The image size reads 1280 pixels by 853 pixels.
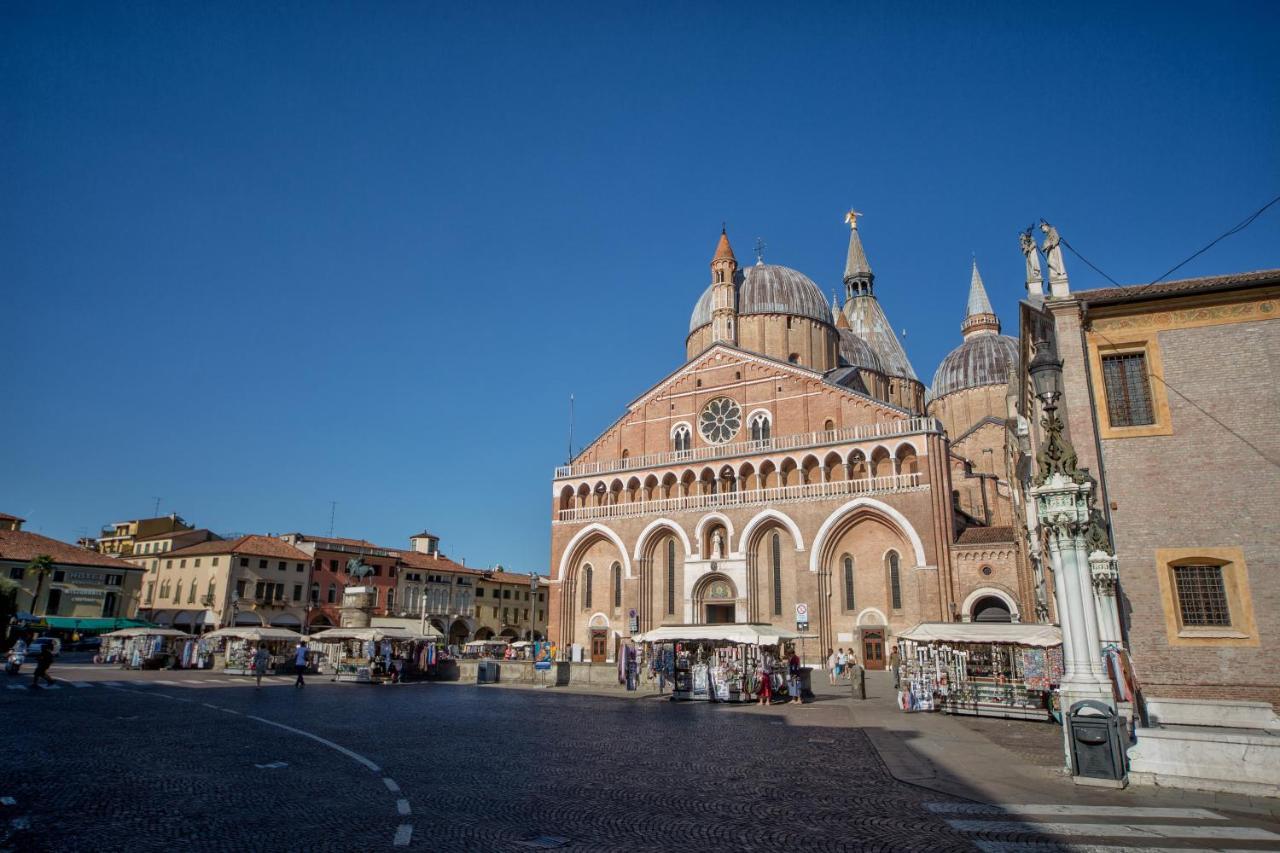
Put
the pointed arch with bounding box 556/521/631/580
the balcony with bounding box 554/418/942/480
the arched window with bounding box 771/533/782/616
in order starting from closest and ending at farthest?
1. the balcony with bounding box 554/418/942/480
2. the arched window with bounding box 771/533/782/616
3. the pointed arch with bounding box 556/521/631/580

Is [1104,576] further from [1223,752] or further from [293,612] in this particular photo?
[293,612]

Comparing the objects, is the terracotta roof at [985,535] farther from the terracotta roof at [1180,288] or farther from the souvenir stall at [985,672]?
the terracotta roof at [1180,288]

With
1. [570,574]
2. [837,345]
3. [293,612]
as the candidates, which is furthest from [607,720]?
[293,612]

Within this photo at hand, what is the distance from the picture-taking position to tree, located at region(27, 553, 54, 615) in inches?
1934

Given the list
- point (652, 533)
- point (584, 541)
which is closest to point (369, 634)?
point (584, 541)

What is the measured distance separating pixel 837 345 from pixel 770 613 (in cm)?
2027

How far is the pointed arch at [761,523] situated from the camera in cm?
3647

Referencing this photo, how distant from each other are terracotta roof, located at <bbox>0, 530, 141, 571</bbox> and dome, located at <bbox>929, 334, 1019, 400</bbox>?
6005cm

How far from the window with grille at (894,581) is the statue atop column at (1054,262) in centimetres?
1920

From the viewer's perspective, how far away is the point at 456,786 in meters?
9.16

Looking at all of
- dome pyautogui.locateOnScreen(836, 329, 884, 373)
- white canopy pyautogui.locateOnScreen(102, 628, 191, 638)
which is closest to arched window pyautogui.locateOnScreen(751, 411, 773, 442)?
dome pyautogui.locateOnScreen(836, 329, 884, 373)

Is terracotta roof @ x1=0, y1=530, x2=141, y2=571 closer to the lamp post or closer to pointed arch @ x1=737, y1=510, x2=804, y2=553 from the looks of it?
pointed arch @ x1=737, y1=510, x2=804, y2=553

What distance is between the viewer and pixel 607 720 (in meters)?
16.9

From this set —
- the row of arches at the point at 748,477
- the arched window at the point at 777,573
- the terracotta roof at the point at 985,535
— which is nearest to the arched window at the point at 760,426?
the row of arches at the point at 748,477
